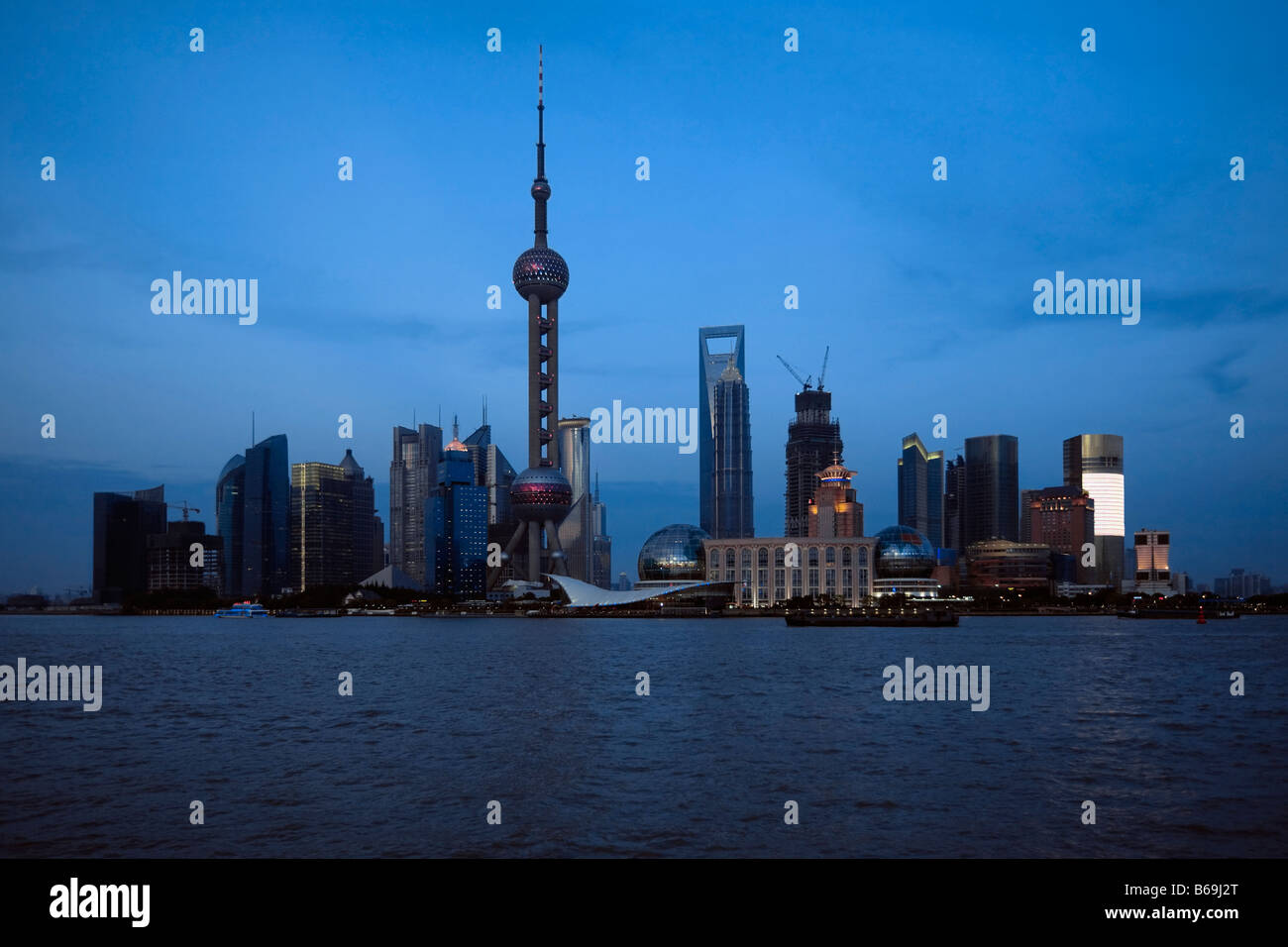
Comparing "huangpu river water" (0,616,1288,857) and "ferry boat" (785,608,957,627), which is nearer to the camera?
"huangpu river water" (0,616,1288,857)

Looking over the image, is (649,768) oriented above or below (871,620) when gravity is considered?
above

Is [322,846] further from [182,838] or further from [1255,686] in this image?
[1255,686]

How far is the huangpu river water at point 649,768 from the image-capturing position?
21.8m

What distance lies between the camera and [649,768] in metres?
30.3

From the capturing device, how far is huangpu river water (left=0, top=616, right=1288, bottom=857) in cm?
2183

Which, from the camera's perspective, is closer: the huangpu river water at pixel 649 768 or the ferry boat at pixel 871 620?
the huangpu river water at pixel 649 768

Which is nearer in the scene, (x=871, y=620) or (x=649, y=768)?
(x=649, y=768)

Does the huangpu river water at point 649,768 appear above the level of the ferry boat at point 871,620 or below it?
above
